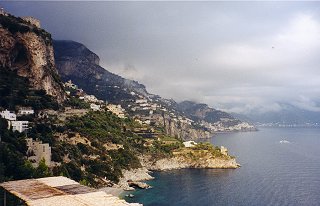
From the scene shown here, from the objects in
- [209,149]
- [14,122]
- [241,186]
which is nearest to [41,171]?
[14,122]

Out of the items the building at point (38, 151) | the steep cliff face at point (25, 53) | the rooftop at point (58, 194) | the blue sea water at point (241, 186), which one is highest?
the steep cliff face at point (25, 53)

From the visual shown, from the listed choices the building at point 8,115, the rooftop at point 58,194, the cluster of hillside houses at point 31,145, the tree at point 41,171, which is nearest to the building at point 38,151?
the cluster of hillside houses at point 31,145

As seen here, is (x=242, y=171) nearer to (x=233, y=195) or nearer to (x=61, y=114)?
(x=233, y=195)

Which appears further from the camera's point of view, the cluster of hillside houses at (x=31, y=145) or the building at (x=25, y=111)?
the building at (x=25, y=111)

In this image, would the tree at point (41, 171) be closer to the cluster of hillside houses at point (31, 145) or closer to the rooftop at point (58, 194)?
the cluster of hillside houses at point (31, 145)

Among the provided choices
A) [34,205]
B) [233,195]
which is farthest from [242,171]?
[34,205]

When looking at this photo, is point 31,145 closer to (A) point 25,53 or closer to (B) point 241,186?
(A) point 25,53

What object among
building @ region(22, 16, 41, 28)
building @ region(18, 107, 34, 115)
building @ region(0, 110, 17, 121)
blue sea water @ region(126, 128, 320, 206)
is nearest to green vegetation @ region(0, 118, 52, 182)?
building @ region(0, 110, 17, 121)
